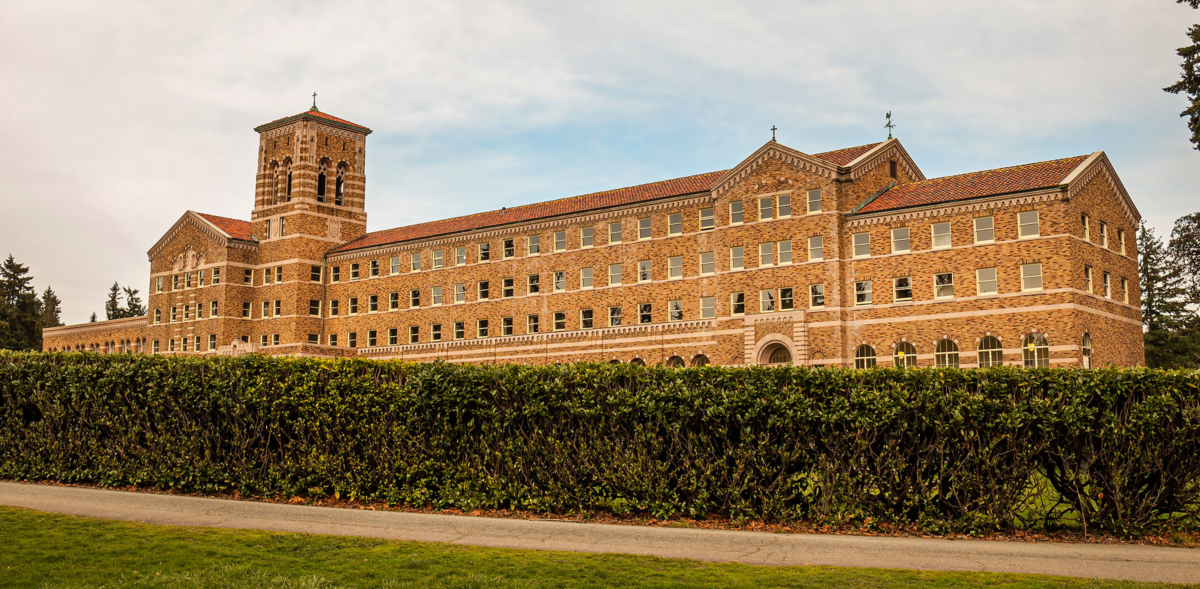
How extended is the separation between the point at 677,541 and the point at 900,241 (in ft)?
126

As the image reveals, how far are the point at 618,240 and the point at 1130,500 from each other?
4594 centimetres

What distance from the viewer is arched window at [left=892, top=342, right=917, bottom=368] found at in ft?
161

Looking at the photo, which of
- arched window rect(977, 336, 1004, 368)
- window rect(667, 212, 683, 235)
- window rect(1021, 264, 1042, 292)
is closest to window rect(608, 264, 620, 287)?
window rect(667, 212, 683, 235)

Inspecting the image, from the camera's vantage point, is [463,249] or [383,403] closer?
[383,403]

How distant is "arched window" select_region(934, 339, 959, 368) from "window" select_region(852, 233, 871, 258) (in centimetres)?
621

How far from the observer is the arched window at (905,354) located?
49.0m

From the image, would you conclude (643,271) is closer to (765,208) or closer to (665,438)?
(765,208)

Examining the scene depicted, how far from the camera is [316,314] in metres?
77.3

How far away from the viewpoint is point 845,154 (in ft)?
182

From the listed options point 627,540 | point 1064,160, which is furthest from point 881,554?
point 1064,160

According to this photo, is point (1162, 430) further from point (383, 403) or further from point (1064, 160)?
point (1064, 160)

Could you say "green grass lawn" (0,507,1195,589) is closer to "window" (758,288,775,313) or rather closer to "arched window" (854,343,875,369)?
"arched window" (854,343,875,369)

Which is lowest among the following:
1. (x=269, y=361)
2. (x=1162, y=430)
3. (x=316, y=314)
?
(x=1162, y=430)

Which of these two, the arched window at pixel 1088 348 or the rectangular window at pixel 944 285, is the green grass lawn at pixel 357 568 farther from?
the rectangular window at pixel 944 285
